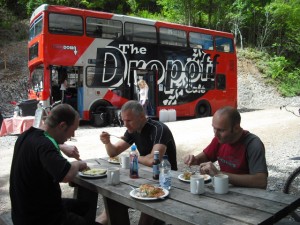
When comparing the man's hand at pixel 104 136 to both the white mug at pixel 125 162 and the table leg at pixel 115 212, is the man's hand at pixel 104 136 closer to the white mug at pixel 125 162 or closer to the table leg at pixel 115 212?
the white mug at pixel 125 162

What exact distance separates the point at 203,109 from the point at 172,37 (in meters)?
3.67

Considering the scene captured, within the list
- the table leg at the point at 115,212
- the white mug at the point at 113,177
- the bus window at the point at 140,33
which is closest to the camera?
the white mug at the point at 113,177

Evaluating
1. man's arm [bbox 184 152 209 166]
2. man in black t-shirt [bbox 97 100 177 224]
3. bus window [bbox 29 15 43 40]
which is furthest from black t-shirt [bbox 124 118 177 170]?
bus window [bbox 29 15 43 40]

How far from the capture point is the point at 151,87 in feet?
46.0

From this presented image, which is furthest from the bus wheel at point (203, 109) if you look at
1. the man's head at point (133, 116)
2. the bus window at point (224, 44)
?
the man's head at point (133, 116)

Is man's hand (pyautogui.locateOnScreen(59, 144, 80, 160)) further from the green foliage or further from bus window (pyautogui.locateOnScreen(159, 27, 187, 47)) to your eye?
the green foliage

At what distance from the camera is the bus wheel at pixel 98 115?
12086 mm

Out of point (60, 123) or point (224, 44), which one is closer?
point (60, 123)

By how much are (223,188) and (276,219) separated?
0.44m

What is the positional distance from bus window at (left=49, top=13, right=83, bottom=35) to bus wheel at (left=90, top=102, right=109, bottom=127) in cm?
268

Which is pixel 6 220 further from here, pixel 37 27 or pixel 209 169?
pixel 37 27

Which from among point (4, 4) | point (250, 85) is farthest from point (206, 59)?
point (4, 4)

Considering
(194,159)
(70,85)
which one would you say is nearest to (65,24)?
(70,85)

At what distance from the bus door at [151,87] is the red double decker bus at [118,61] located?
12mm
